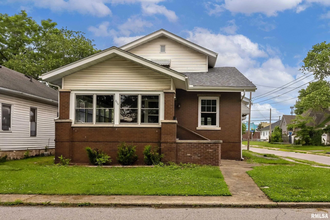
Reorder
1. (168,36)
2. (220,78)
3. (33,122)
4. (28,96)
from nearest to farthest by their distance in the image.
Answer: (220,78) < (28,96) < (168,36) < (33,122)

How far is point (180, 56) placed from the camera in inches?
682

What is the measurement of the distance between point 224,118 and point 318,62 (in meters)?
31.6

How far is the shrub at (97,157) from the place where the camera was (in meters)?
12.0

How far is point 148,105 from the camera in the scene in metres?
12.5

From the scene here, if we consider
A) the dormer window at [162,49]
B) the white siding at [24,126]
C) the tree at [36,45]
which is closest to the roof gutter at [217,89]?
the dormer window at [162,49]

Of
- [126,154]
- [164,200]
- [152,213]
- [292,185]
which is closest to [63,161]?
[126,154]

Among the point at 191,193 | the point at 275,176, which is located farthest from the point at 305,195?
the point at 191,193

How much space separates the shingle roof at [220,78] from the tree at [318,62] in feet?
90.7

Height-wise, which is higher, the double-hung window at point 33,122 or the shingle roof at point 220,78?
the shingle roof at point 220,78

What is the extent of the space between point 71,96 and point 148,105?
3.39 meters

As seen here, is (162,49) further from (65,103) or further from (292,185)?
(292,185)

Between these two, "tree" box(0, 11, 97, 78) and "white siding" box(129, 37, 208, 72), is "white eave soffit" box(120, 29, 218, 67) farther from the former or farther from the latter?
"tree" box(0, 11, 97, 78)

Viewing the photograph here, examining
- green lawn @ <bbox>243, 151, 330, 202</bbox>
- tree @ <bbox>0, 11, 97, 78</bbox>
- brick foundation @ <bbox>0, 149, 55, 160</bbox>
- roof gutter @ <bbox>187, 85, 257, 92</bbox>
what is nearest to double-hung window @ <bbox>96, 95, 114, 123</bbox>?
roof gutter @ <bbox>187, 85, 257, 92</bbox>

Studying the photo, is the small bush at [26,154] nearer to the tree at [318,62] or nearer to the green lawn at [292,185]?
the green lawn at [292,185]
